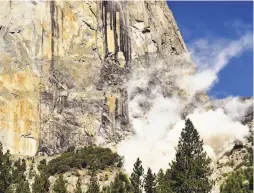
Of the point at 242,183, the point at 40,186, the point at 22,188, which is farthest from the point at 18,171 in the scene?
the point at 242,183

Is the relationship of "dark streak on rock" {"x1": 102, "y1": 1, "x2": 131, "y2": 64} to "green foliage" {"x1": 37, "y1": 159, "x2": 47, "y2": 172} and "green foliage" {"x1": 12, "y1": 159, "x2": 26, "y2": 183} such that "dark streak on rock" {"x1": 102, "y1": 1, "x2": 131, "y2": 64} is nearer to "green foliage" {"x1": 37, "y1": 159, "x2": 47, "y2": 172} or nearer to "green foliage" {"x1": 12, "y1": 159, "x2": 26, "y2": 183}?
"green foliage" {"x1": 37, "y1": 159, "x2": 47, "y2": 172}

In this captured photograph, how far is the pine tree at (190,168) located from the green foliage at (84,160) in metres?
24.7

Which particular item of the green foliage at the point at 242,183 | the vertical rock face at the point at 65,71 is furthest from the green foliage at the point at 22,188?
the vertical rock face at the point at 65,71

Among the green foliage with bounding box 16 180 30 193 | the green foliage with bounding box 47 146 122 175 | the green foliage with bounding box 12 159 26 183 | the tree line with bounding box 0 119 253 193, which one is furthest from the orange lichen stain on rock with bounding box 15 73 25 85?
the green foliage with bounding box 16 180 30 193

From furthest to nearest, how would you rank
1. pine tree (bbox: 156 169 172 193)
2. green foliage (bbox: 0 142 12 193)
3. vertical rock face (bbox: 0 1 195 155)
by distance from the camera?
vertical rock face (bbox: 0 1 195 155)
green foliage (bbox: 0 142 12 193)
pine tree (bbox: 156 169 172 193)

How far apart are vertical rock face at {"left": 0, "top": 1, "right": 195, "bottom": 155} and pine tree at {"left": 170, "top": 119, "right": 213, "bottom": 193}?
36.9 metres

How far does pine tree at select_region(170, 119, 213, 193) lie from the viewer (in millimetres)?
59125

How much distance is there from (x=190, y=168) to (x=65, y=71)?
45.7m

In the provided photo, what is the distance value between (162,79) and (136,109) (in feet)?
34.9

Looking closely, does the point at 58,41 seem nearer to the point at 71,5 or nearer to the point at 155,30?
the point at 71,5

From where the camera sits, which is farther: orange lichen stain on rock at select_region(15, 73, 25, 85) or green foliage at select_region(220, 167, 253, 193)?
orange lichen stain on rock at select_region(15, 73, 25, 85)

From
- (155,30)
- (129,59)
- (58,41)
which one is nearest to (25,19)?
(58,41)

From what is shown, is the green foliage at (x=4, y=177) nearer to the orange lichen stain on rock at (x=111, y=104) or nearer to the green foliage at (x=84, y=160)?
the green foliage at (x=84, y=160)

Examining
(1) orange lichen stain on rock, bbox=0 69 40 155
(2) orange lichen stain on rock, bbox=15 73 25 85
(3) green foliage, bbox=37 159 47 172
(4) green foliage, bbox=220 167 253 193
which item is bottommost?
(4) green foliage, bbox=220 167 253 193
